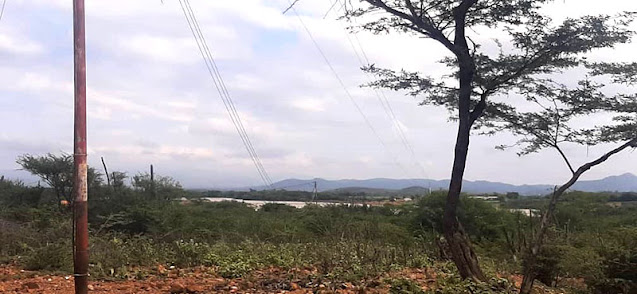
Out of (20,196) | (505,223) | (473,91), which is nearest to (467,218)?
(505,223)

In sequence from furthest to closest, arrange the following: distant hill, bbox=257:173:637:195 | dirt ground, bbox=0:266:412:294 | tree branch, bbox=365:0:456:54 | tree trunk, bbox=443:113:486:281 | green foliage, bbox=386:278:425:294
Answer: distant hill, bbox=257:173:637:195, tree branch, bbox=365:0:456:54, tree trunk, bbox=443:113:486:281, dirt ground, bbox=0:266:412:294, green foliage, bbox=386:278:425:294

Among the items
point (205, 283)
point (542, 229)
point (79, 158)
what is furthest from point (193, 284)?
point (542, 229)

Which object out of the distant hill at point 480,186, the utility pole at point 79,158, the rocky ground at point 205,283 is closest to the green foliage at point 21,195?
the distant hill at point 480,186

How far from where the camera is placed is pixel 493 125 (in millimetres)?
8602

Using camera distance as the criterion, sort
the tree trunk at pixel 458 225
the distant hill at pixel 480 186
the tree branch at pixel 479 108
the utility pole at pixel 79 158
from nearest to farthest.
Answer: the utility pole at pixel 79 158
the tree trunk at pixel 458 225
the tree branch at pixel 479 108
the distant hill at pixel 480 186

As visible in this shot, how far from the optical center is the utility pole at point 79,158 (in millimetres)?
5410

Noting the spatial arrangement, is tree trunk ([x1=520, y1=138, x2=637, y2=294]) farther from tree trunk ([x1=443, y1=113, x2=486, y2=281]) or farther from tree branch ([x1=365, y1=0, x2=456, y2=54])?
tree branch ([x1=365, y1=0, x2=456, y2=54])

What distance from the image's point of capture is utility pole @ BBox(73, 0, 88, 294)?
541 cm

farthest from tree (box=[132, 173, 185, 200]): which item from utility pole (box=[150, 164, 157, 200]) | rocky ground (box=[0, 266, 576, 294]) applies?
rocky ground (box=[0, 266, 576, 294])

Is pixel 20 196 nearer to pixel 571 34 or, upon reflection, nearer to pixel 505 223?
pixel 505 223

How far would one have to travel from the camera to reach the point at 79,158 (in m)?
5.43

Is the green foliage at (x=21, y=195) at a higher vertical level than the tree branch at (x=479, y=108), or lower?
lower

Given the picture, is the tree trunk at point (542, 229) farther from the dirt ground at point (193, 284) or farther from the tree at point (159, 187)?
the tree at point (159, 187)

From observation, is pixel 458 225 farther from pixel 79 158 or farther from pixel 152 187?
pixel 152 187
